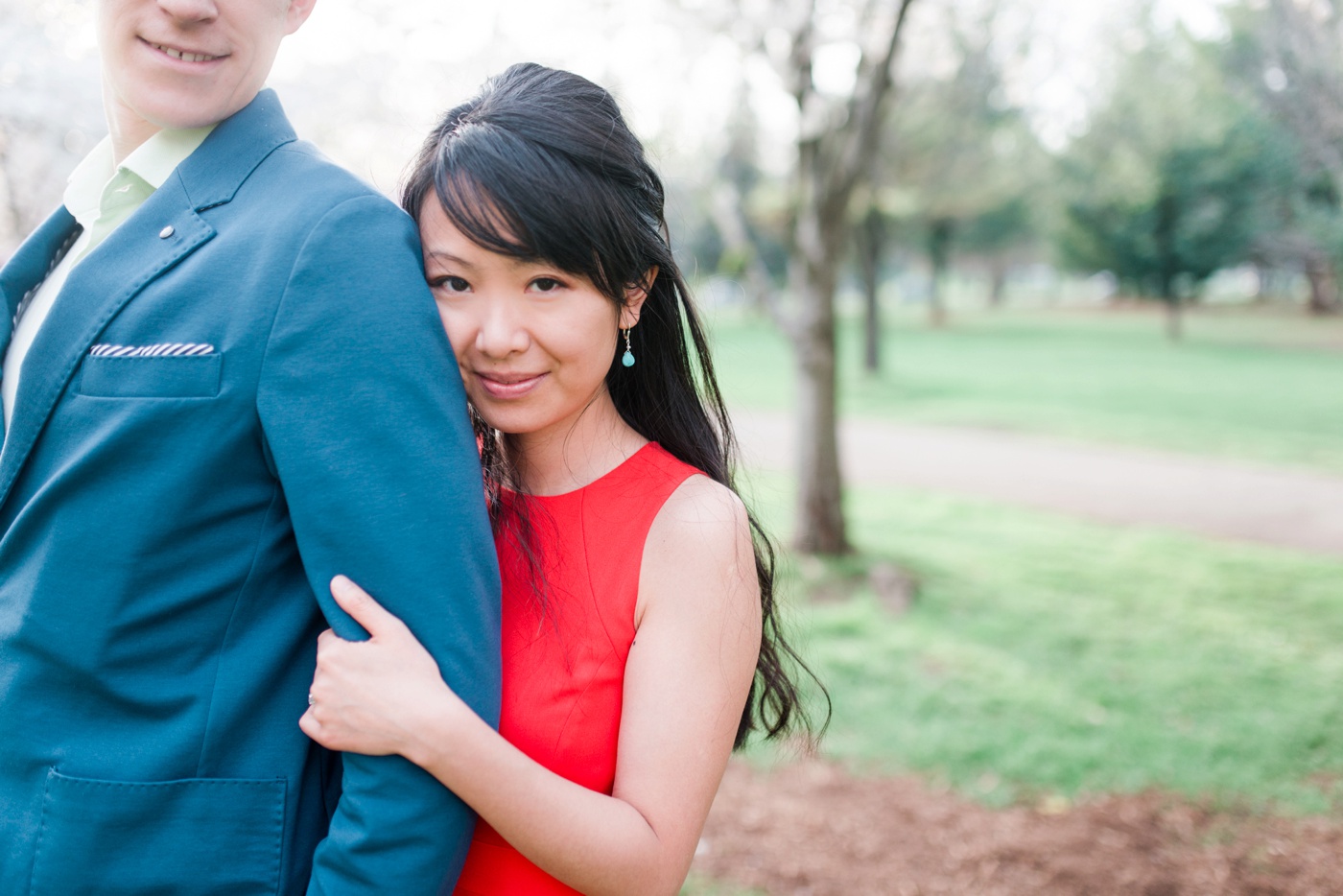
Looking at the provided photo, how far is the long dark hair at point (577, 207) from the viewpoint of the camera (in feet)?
4.46

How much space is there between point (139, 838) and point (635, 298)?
972 millimetres

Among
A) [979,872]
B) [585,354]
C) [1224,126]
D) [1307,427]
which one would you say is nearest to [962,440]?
[1307,427]

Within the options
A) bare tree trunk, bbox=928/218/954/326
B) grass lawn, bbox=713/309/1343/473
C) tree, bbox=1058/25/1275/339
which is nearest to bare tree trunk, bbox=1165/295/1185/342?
tree, bbox=1058/25/1275/339

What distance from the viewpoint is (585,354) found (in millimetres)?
1465

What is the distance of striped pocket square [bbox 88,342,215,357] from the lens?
1.15m

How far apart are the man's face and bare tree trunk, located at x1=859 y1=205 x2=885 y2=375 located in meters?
19.0

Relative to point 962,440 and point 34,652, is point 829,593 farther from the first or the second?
point 962,440

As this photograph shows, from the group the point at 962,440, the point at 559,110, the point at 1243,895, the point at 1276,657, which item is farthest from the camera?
the point at 962,440

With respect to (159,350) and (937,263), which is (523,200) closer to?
(159,350)

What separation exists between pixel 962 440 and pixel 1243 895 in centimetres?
971

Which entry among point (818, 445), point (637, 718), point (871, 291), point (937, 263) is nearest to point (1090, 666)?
point (818, 445)

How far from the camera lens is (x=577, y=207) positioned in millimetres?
1386

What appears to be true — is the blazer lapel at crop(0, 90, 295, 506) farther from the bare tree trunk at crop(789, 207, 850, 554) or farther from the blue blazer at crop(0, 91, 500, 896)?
the bare tree trunk at crop(789, 207, 850, 554)

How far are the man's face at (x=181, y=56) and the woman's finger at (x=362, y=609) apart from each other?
26.9 inches
